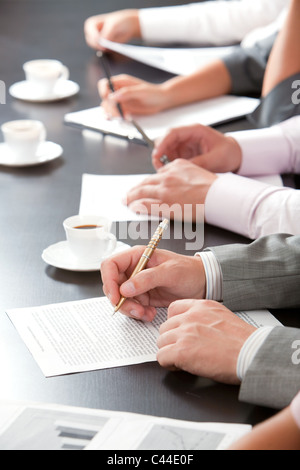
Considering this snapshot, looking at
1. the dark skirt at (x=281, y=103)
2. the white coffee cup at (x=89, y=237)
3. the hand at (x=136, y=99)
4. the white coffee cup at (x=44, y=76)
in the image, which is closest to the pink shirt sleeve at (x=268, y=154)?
the dark skirt at (x=281, y=103)

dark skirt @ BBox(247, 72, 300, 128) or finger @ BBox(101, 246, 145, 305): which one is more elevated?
dark skirt @ BBox(247, 72, 300, 128)

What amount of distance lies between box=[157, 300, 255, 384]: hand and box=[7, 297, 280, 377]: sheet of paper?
0.05 metres

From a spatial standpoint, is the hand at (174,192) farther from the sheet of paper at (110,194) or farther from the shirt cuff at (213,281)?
the shirt cuff at (213,281)

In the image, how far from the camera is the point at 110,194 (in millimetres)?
1572

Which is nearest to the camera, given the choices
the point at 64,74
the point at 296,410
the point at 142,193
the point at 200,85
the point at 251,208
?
the point at 296,410

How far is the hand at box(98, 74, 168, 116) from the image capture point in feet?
6.59

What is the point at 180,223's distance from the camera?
1457 mm

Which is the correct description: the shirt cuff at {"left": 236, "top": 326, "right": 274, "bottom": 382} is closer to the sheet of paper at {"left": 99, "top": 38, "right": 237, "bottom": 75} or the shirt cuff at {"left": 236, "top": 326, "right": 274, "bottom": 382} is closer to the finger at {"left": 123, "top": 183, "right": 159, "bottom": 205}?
the finger at {"left": 123, "top": 183, "right": 159, "bottom": 205}

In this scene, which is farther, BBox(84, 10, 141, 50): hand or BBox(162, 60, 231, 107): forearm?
BBox(84, 10, 141, 50): hand

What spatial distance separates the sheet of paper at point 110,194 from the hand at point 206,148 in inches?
2.6

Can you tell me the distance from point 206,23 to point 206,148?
116 cm

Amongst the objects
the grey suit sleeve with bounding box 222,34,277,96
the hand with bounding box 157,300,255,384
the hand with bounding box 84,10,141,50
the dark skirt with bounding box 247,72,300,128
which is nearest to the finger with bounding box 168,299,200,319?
the hand with bounding box 157,300,255,384

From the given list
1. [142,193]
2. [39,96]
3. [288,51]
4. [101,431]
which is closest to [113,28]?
[39,96]

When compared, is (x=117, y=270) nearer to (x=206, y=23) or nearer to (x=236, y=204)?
(x=236, y=204)
